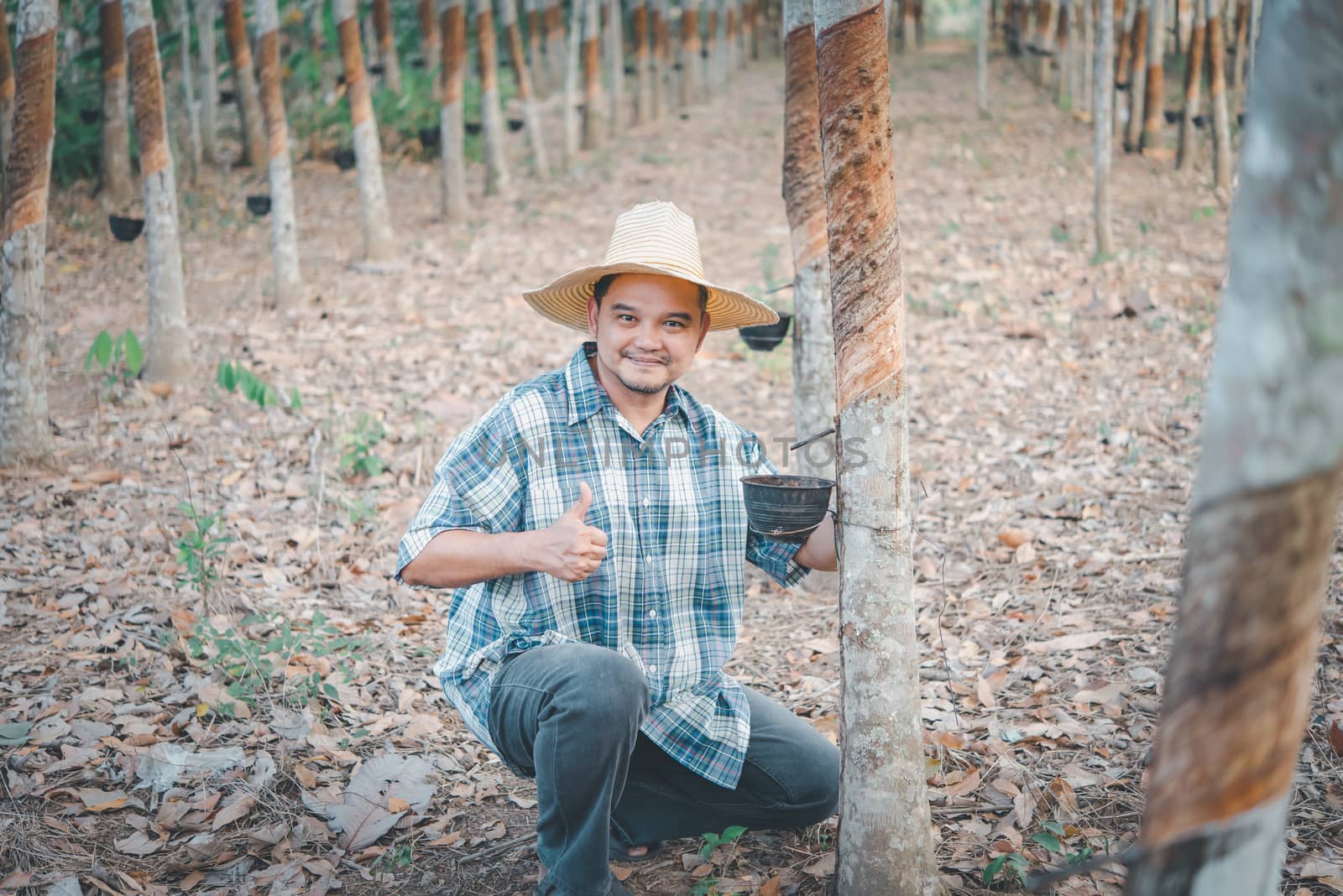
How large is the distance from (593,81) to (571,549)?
15778mm

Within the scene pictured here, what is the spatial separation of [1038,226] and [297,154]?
12258 mm

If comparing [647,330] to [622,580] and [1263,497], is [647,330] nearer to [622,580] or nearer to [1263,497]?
[622,580]

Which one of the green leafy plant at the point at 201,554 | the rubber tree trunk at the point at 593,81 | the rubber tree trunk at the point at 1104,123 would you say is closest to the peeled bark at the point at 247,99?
the rubber tree trunk at the point at 593,81

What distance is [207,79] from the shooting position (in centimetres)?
1509

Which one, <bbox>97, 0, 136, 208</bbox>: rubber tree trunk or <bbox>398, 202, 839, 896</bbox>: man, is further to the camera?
<bbox>97, 0, 136, 208</bbox>: rubber tree trunk

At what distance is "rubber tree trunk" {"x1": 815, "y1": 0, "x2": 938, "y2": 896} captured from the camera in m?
2.26

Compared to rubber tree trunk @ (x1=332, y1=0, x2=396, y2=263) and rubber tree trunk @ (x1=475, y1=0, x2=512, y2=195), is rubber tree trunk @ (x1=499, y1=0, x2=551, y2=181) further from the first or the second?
rubber tree trunk @ (x1=332, y1=0, x2=396, y2=263)

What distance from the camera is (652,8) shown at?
19.0m

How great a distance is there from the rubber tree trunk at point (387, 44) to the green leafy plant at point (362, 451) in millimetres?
10504

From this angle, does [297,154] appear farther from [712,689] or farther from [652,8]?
[712,689]

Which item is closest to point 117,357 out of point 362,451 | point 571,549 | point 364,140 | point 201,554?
point 362,451

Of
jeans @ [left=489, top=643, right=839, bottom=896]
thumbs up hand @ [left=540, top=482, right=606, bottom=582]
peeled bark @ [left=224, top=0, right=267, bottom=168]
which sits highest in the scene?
peeled bark @ [left=224, top=0, right=267, bottom=168]

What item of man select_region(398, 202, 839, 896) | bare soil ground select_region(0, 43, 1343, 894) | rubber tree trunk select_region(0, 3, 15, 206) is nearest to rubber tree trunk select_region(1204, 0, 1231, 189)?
bare soil ground select_region(0, 43, 1343, 894)

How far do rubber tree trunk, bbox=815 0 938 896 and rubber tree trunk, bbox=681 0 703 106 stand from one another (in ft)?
66.2
